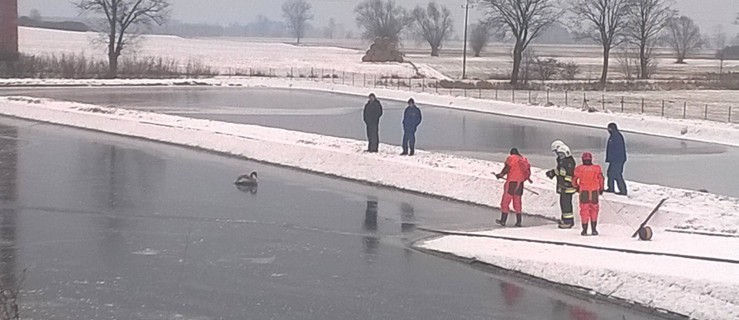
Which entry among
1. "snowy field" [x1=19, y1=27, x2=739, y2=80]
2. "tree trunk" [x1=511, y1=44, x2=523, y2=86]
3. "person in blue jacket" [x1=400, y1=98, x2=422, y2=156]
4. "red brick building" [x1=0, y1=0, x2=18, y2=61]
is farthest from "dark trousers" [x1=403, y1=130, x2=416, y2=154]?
"snowy field" [x1=19, y1=27, x2=739, y2=80]

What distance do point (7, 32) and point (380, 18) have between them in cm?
9387

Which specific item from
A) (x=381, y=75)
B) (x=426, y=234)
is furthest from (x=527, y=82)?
(x=426, y=234)

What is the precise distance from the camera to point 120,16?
77.8 metres

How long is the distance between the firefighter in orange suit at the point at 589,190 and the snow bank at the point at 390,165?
163cm

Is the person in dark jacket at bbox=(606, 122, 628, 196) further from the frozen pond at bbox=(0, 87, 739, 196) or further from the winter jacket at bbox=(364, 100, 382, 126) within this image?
the winter jacket at bbox=(364, 100, 382, 126)

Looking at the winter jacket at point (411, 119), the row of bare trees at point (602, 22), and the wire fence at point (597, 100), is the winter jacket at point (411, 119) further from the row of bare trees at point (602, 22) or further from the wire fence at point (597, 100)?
the row of bare trees at point (602, 22)

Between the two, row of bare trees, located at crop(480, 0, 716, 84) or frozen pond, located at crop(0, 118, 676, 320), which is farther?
row of bare trees, located at crop(480, 0, 716, 84)

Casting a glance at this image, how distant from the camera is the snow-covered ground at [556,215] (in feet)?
38.0

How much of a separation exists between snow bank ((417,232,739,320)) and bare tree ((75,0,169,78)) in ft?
201

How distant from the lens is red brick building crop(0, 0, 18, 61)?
6631 cm

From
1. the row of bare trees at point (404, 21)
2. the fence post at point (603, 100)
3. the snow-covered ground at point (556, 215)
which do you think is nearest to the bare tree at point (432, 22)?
the row of bare trees at point (404, 21)

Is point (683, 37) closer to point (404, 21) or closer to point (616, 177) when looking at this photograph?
point (404, 21)

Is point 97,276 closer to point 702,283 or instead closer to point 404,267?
point 404,267

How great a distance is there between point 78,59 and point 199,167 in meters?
54.4
